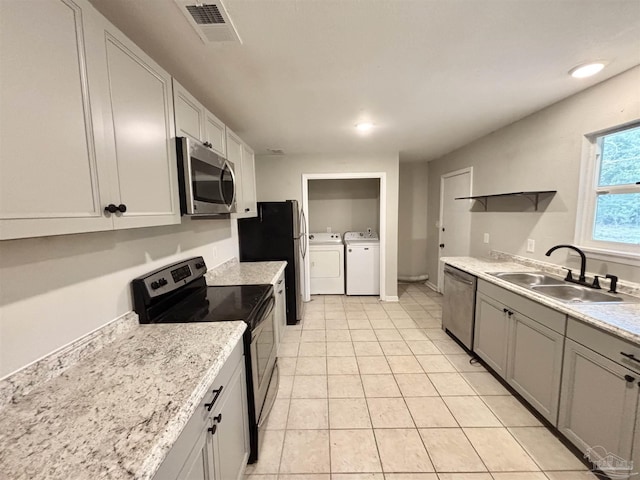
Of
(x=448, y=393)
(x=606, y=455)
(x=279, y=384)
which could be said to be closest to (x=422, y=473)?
(x=448, y=393)

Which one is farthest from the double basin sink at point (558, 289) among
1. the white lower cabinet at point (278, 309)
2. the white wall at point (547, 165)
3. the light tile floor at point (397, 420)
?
Answer: the white lower cabinet at point (278, 309)

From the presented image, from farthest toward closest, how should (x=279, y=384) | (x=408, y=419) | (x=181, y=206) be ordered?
(x=279, y=384) < (x=408, y=419) < (x=181, y=206)

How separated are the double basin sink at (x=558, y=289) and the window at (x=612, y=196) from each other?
290 mm

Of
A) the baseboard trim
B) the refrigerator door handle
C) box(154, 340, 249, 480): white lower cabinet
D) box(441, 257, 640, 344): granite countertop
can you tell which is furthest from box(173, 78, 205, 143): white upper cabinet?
the baseboard trim

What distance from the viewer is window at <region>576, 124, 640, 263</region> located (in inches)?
67.9

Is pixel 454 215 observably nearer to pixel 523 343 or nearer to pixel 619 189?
pixel 619 189

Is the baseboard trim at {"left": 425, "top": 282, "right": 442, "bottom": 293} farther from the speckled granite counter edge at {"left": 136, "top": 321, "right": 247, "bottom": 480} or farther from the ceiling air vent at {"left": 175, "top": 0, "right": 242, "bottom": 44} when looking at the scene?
the ceiling air vent at {"left": 175, "top": 0, "right": 242, "bottom": 44}

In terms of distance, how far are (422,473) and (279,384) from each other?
1.19m

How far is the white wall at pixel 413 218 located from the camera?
192 inches

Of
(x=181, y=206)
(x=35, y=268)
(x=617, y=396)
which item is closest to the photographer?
(x=35, y=268)

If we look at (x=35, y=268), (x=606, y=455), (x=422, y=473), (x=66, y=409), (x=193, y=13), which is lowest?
(x=422, y=473)

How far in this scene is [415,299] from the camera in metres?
4.20

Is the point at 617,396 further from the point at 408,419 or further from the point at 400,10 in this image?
the point at 400,10

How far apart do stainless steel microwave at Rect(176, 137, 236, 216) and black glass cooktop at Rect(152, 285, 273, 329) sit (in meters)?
0.57
